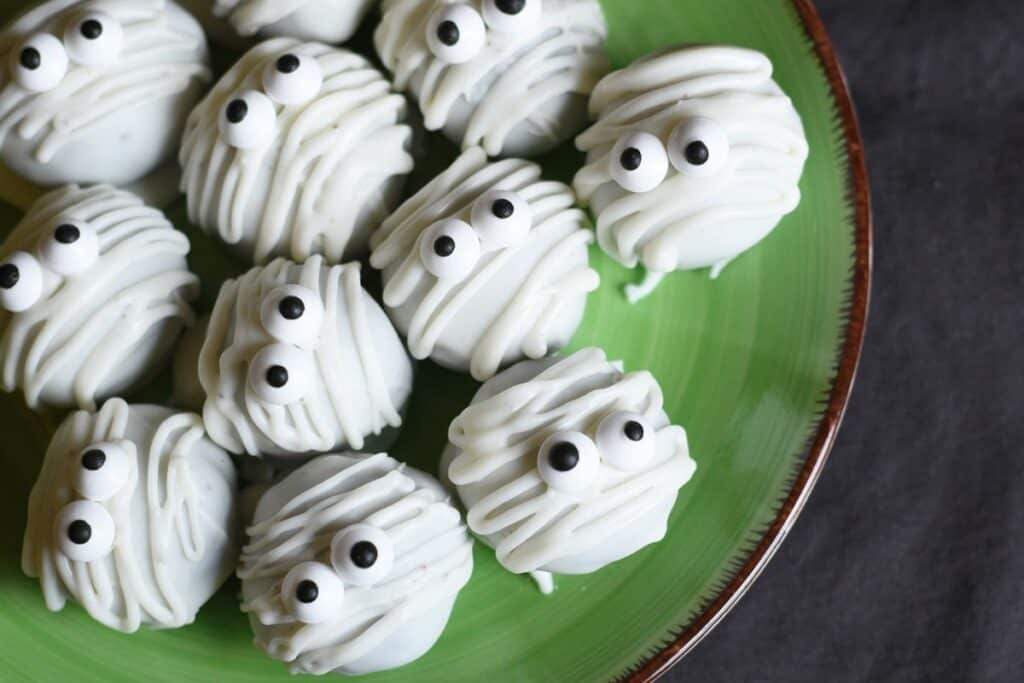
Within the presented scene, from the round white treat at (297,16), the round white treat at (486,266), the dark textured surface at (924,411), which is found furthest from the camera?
the dark textured surface at (924,411)

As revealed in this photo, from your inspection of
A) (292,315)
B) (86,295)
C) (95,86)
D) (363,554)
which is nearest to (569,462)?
(363,554)

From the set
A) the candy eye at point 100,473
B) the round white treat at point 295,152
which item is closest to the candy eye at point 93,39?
the round white treat at point 295,152

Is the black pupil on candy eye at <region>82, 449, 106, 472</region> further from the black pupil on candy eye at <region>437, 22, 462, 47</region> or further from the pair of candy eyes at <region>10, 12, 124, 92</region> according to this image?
the black pupil on candy eye at <region>437, 22, 462, 47</region>

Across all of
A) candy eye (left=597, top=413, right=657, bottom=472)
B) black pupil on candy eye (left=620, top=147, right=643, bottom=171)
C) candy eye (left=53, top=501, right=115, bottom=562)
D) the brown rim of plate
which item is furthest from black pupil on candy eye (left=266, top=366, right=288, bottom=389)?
the brown rim of plate

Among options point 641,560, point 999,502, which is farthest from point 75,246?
point 999,502

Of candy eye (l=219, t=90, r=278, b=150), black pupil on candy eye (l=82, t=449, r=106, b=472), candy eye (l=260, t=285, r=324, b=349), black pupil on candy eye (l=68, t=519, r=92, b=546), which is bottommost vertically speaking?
black pupil on candy eye (l=68, t=519, r=92, b=546)

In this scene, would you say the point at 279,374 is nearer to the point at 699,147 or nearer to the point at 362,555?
the point at 362,555

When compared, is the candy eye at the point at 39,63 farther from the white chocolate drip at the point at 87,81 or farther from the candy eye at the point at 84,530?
the candy eye at the point at 84,530
